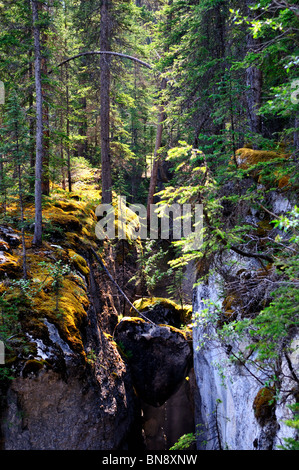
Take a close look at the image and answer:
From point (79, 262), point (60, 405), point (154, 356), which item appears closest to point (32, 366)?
point (60, 405)

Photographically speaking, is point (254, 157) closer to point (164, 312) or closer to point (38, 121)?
point (38, 121)

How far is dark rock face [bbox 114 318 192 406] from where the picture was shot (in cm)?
1139

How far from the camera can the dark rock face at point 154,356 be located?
1139 cm

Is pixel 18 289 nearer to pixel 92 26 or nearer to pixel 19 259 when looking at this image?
pixel 19 259

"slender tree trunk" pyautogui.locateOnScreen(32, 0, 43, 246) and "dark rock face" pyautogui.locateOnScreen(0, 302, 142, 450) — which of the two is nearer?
"dark rock face" pyautogui.locateOnScreen(0, 302, 142, 450)

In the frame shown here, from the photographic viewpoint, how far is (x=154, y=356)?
11.6 meters

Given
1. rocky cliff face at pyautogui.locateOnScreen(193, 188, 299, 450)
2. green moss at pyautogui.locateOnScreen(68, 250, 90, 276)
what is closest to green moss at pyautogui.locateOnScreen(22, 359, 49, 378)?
rocky cliff face at pyautogui.locateOnScreen(193, 188, 299, 450)

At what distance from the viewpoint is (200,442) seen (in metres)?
8.45

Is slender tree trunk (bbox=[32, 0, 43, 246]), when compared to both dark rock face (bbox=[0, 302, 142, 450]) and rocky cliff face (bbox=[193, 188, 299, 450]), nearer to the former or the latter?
dark rock face (bbox=[0, 302, 142, 450])

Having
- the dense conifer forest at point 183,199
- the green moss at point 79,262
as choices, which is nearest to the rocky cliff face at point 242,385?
the dense conifer forest at point 183,199

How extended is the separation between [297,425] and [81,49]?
55.4ft

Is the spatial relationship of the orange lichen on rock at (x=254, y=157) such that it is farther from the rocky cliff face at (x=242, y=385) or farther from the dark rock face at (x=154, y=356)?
the dark rock face at (x=154, y=356)
